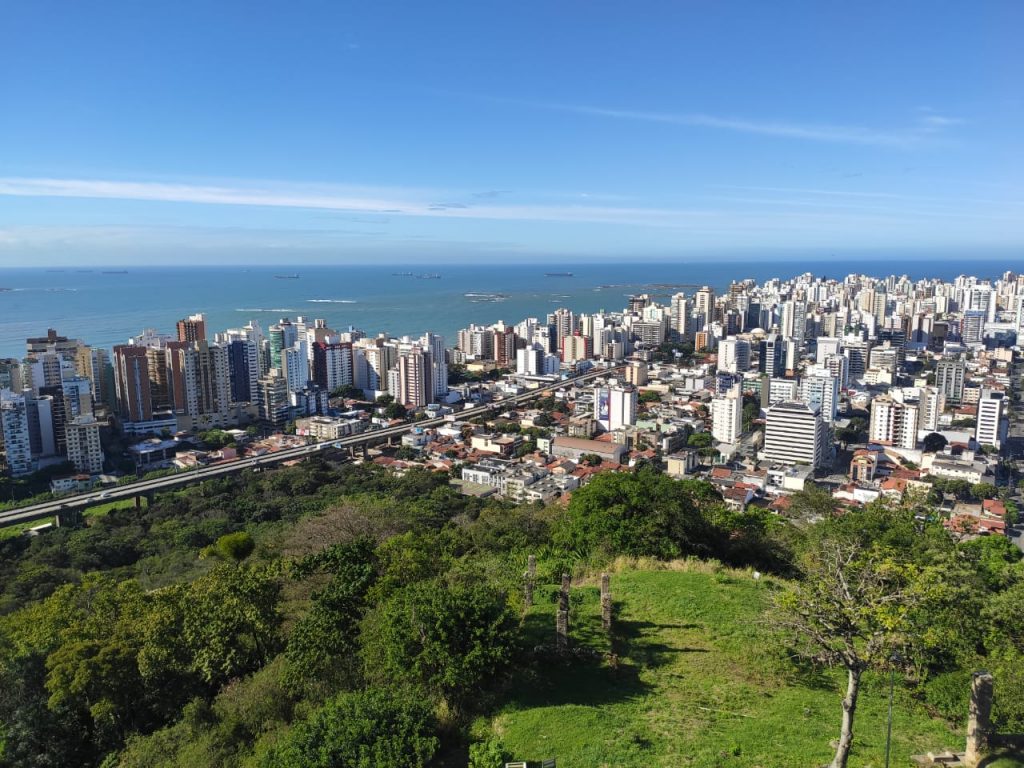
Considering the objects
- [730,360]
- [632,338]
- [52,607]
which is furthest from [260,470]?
[632,338]

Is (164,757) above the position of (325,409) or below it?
Answer: above

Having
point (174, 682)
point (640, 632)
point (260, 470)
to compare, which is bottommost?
point (260, 470)

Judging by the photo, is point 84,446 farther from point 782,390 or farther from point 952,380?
point 952,380

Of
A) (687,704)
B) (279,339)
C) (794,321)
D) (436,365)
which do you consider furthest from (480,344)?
(687,704)

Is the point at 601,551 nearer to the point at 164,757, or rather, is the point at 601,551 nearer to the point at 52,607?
the point at 164,757

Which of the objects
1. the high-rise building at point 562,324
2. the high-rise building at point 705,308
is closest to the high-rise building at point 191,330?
the high-rise building at point 562,324

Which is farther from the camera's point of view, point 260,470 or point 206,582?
point 260,470

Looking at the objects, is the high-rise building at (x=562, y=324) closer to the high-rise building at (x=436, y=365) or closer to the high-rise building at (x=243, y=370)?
the high-rise building at (x=436, y=365)
